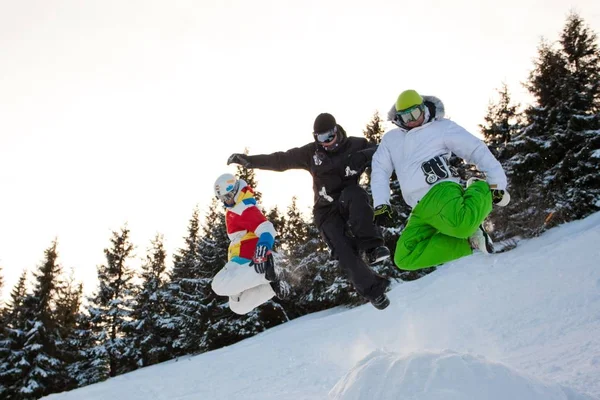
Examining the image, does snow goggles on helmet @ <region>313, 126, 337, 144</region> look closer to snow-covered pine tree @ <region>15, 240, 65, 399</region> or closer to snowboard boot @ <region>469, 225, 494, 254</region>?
snowboard boot @ <region>469, 225, 494, 254</region>

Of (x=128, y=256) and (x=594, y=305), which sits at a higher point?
(x=128, y=256)

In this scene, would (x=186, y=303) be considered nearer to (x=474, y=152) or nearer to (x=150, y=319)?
(x=150, y=319)

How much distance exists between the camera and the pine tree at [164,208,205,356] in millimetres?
18867

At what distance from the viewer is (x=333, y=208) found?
17.0ft

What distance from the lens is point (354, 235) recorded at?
4.81m

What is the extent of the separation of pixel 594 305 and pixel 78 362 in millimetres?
26255

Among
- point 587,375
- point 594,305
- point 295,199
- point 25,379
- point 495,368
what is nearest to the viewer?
point 495,368

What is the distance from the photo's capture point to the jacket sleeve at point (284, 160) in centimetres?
545

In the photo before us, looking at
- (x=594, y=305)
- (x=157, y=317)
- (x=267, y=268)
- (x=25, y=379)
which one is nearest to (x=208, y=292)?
(x=157, y=317)

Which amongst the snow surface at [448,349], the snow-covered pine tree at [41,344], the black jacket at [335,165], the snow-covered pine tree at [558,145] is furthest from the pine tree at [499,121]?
the snow-covered pine tree at [41,344]

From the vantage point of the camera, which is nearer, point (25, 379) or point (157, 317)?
point (25, 379)

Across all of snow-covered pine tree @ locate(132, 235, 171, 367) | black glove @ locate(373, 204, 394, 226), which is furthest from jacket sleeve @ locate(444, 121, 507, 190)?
snow-covered pine tree @ locate(132, 235, 171, 367)

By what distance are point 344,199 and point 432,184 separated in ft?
3.75

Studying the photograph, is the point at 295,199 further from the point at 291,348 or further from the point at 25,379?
the point at 291,348
